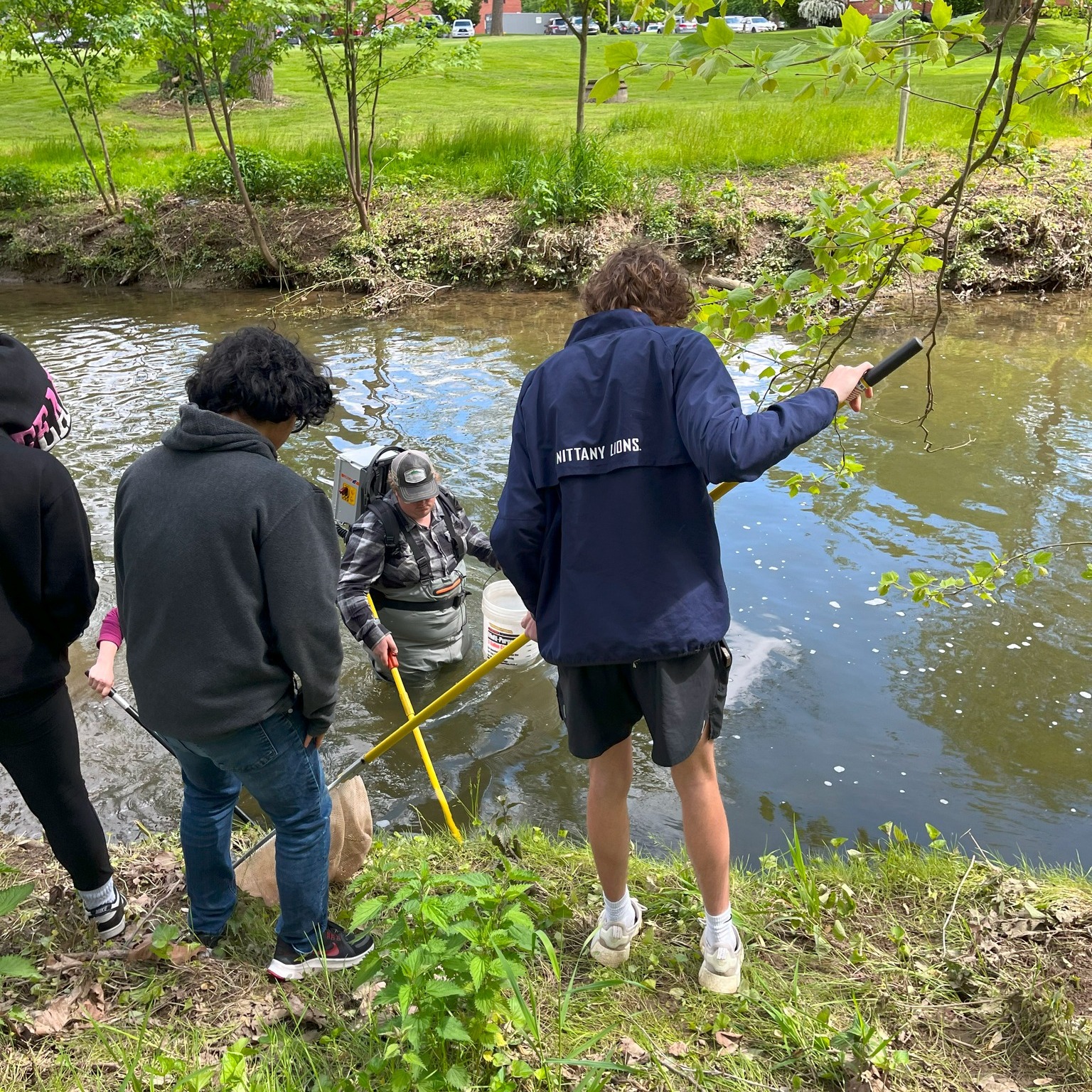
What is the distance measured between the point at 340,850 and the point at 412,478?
76.0 inches

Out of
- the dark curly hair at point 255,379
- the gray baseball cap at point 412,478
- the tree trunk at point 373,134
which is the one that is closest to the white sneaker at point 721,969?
the dark curly hair at point 255,379

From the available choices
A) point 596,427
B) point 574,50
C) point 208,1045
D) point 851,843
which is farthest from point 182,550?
point 574,50

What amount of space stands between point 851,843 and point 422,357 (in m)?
8.36

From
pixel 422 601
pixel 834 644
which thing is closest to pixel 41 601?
pixel 422 601

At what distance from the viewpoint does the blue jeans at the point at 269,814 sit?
2.65 metres

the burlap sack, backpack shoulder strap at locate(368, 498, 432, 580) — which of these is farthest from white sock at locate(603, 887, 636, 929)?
backpack shoulder strap at locate(368, 498, 432, 580)

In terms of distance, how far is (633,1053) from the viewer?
2582 millimetres

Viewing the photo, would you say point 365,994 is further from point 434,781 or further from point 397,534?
point 397,534

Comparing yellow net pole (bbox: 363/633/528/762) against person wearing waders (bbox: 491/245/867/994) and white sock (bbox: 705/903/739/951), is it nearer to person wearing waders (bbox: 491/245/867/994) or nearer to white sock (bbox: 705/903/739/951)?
person wearing waders (bbox: 491/245/867/994)

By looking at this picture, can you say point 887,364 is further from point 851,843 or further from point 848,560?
point 848,560

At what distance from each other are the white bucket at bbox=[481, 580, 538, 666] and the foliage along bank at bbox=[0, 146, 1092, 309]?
27.0 ft

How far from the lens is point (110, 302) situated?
14.5 metres

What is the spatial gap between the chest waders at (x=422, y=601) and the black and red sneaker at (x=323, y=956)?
7.62 feet

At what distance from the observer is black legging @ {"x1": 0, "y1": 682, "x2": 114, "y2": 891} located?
9.22 ft
